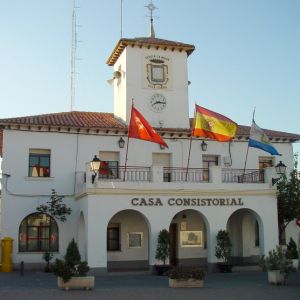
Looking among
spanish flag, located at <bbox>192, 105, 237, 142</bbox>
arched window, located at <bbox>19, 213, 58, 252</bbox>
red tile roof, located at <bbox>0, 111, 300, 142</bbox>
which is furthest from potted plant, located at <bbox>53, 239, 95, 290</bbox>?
red tile roof, located at <bbox>0, 111, 300, 142</bbox>

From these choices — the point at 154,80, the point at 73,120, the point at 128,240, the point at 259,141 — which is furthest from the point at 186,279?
the point at 154,80

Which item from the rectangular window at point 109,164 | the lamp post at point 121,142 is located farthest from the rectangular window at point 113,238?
the lamp post at point 121,142

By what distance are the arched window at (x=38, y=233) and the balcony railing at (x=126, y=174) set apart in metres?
3.43

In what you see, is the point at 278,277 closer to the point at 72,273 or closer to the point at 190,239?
the point at 72,273

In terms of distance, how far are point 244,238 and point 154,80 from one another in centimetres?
997

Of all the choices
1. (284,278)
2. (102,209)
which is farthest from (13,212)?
(284,278)

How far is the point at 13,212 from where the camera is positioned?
2430cm

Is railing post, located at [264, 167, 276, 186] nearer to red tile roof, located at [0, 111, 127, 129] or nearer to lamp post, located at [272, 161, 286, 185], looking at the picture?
lamp post, located at [272, 161, 286, 185]

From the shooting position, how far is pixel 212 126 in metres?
23.6

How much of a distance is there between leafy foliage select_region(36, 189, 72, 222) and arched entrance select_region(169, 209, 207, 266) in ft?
18.5

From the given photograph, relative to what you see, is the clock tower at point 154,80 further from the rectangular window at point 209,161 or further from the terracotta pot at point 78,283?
the terracotta pot at point 78,283

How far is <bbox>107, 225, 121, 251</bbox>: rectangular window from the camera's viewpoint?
83.4 feet

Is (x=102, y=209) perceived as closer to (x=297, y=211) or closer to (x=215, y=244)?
(x=215, y=244)

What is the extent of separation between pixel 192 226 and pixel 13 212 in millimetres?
9175
